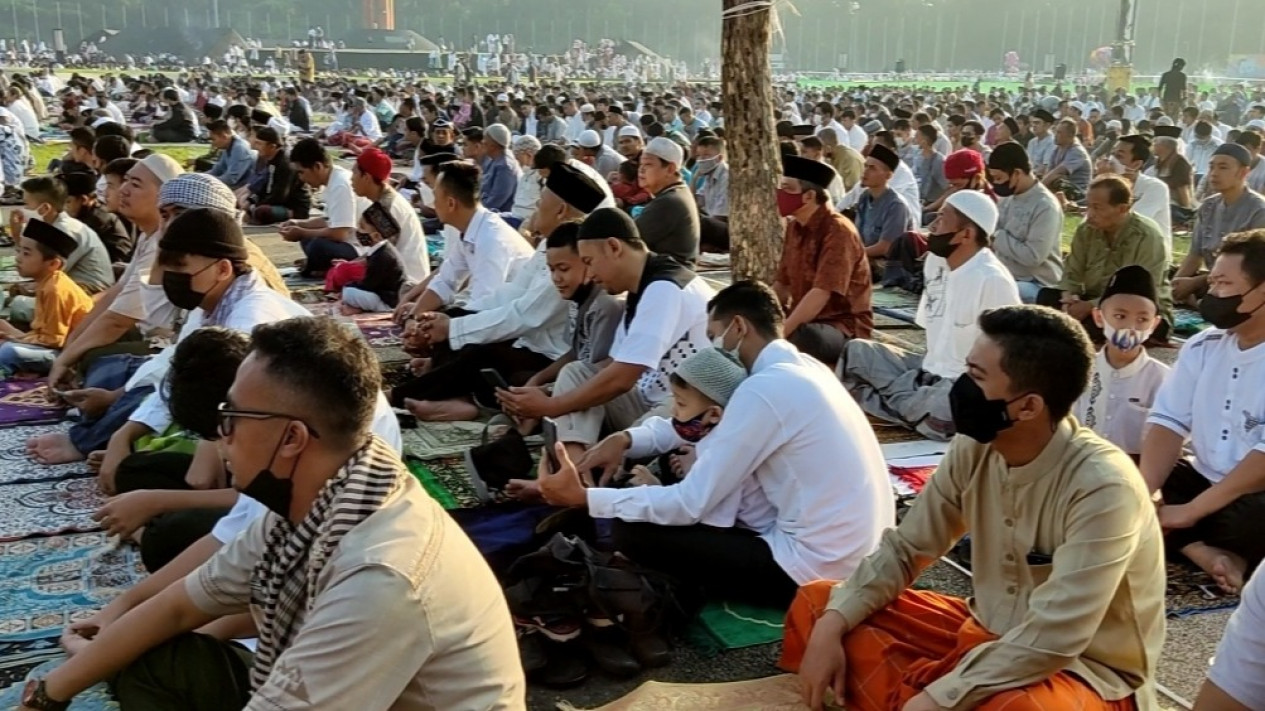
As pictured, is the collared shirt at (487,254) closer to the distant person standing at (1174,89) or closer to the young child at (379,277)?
the young child at (379,277)

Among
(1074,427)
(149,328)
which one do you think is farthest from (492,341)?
(1074,427)

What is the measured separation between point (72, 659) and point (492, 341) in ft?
9.56

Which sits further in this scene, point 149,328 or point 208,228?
point 149,328

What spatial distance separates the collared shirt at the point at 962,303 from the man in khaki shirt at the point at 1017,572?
216 centimetres

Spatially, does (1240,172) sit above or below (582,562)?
above

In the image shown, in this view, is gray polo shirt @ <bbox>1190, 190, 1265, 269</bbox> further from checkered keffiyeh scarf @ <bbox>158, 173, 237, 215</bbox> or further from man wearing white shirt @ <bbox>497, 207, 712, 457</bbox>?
checkered keffiyeh scarf @ <bbox>158, 173, 237, 215</bbox>

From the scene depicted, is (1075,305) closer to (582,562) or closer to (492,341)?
(492,341)

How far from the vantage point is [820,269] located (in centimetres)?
520

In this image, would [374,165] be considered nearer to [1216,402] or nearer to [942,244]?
[942,244]

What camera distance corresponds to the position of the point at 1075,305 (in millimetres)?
6168

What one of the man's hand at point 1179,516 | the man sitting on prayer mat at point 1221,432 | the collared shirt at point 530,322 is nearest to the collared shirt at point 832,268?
the collared shirt at point 530,322

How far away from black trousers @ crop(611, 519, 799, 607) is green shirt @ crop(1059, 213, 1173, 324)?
3.65 meters

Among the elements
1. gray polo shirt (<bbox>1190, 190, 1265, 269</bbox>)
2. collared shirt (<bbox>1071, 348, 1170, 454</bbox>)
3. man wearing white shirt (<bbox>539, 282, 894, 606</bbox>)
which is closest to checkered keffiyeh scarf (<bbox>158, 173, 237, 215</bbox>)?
man wearing white shirt (<bbox>539, 282, 894, 606</bbox>)

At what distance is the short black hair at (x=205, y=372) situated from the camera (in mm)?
2814
